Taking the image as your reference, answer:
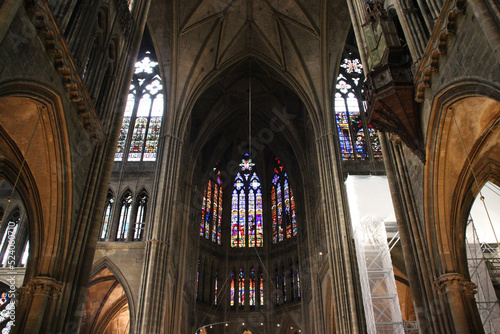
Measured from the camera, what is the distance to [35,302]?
328 inches

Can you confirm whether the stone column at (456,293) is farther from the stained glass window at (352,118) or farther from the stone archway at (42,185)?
the stained glass window at (352,118)

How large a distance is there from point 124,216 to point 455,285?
15018 millimetres

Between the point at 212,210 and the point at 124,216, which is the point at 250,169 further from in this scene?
the point at 124,216

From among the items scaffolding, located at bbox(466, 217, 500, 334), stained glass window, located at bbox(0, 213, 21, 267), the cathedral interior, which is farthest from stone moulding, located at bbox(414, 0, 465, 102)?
stained glass window, located at bbox(0, 213, 21, 267)

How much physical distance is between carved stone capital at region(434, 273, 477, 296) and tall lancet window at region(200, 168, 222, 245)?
797 inches

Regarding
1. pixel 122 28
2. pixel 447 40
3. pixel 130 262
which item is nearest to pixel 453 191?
pixel 447 40

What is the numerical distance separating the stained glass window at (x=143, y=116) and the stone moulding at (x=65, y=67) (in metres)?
10.9

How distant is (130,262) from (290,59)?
42.0 feet

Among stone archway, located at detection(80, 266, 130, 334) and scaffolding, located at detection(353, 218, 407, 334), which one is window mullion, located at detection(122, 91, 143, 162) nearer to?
stone archway, located at detection(80, 266, 130, 334)

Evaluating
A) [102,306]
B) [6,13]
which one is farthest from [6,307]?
[6,13]

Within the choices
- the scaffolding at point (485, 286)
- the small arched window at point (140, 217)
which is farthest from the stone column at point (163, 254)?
the scaffolding at point (485, 286)

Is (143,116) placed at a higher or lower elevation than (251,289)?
higher

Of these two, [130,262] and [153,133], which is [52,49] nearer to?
[130,262]

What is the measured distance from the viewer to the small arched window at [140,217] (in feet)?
63.7
